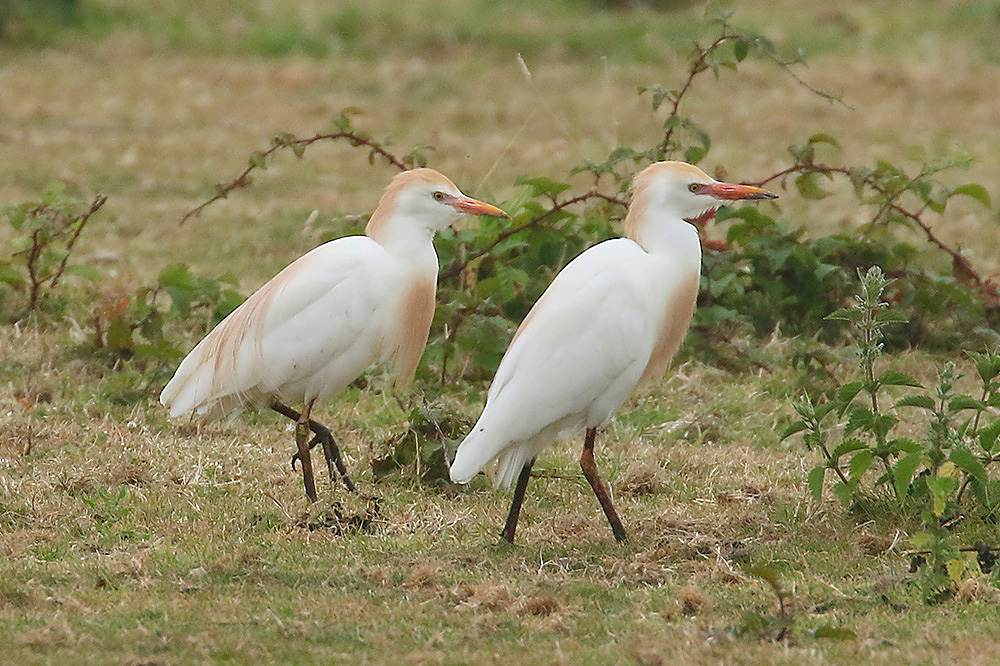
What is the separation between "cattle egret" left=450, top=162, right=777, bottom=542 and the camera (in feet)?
13.5

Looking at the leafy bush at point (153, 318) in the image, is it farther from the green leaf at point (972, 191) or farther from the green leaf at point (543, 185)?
the green leaf at point (972, 191)

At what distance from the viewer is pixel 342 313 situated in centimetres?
442

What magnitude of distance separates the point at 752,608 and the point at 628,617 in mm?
332

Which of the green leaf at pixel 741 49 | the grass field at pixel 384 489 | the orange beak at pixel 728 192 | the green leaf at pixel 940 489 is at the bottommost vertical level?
the grass field at pixel 384 489

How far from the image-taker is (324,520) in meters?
4.37

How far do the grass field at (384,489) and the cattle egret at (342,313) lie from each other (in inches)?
14.9

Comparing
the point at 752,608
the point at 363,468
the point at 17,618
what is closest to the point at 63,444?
the point at 363,468

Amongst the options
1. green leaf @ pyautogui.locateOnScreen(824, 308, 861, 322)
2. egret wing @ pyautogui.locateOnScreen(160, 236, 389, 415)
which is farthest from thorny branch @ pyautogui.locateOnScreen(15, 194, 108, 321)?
green leaf @ pyautogui.locateOnScreen(824, 308, 861, 322)

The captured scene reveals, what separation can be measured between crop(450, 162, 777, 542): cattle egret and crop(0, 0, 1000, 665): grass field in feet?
1.08

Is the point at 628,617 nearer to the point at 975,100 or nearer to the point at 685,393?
the point at 685,393

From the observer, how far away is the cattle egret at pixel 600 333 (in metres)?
4.12

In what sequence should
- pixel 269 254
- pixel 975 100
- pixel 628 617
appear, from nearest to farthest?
pixel 628 617 < pixel 269 254 < pixel 975 100

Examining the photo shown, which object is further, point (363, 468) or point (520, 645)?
point (363, 468)

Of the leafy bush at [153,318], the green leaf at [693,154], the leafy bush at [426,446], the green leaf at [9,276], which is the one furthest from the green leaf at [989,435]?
the green leaf at [9,276]
